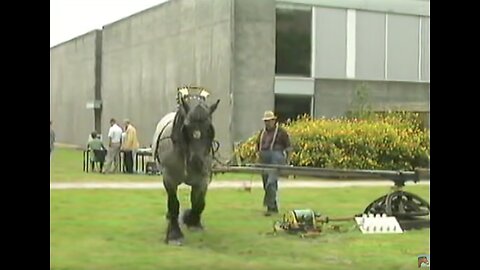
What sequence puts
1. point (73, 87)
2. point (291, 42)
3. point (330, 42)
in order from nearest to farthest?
point (73, 87), point (291, 42), point (330, 42)

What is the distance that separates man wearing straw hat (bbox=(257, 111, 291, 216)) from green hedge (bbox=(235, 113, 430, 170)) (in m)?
0.05

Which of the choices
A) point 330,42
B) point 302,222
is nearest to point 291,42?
point 330,42

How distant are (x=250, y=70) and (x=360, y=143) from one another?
884 mm

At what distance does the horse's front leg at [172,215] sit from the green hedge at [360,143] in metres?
0.45

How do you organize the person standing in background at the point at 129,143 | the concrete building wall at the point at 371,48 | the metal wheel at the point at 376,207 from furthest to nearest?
the metal wheel at the point at 376,207 < the concrete building wall at the point at 371,48 < the person standing in background at the point at 129,143

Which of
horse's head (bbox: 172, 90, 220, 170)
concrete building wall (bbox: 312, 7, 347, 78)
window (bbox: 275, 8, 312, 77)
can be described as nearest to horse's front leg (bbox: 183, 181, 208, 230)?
horse's head (bbox: 172, 90, 220, 170)

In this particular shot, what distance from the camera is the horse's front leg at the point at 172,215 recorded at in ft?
14.6

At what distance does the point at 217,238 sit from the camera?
14.8 ft

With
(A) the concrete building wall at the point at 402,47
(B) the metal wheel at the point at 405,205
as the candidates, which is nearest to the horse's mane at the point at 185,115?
(A) the concrete building wall at the point at 402,47

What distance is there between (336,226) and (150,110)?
1.29m

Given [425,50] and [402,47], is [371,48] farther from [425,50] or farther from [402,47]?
[425,50]

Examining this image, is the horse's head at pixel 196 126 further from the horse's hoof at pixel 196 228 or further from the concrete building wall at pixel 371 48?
the concrete building wall at pixel 371 48

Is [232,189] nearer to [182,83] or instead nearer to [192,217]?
[192,217]

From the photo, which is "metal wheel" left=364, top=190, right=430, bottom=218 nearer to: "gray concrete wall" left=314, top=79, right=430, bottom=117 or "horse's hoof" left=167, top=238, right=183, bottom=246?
"gray concrete wall" left=314, top=79, right=430, bottom=117
